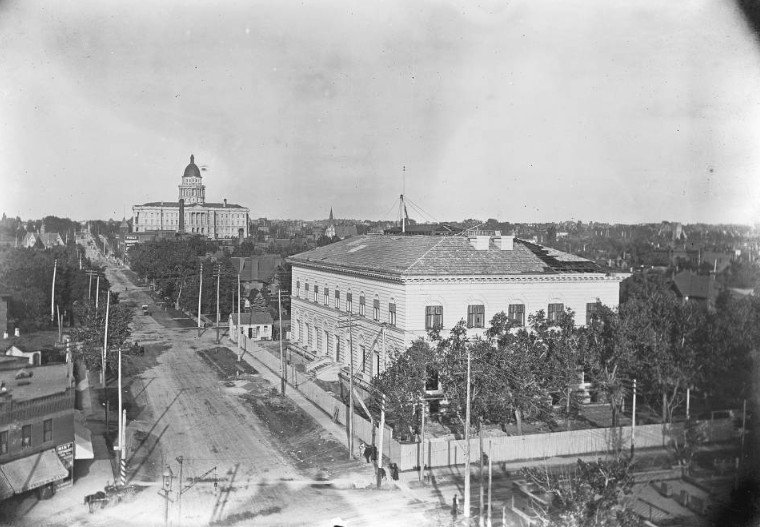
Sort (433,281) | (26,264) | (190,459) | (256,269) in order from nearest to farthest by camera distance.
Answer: (190,459), (433,281), (26,264), (256,269)

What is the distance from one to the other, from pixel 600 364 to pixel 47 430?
25954mm

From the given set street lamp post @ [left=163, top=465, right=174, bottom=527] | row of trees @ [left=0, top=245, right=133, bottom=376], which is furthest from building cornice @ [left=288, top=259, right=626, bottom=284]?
street lamp post @ [left=163, top=465, right=174, bottom=527]

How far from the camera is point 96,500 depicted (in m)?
24.5

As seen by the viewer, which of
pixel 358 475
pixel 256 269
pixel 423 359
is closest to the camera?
pixel 358 475

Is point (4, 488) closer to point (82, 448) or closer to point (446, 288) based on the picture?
point (82, 448)

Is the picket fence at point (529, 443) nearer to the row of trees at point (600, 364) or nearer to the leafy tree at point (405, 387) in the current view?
the leafy tree at point (405, 387)

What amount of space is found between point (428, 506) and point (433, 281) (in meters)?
17.5

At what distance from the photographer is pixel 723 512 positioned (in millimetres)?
24281

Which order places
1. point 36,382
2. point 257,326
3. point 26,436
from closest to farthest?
1. point 26,436
2. point 36,382
3. point 257,326

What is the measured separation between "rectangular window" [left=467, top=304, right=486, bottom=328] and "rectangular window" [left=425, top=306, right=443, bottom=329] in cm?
177

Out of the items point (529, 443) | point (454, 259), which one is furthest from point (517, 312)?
point (529, 443)

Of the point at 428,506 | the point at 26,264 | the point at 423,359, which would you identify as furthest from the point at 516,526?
the point at 26,264

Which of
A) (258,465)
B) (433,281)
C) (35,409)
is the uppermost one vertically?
(433,281)

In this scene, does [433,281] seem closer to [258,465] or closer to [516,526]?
[258,465]
